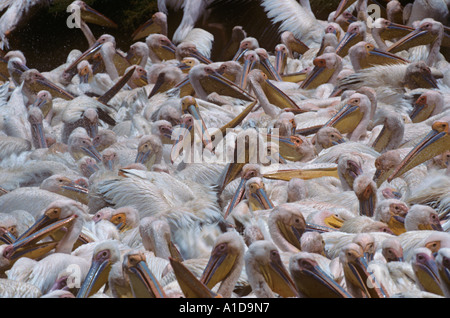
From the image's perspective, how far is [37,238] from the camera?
389 cm

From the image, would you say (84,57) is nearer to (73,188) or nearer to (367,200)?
(73,188)

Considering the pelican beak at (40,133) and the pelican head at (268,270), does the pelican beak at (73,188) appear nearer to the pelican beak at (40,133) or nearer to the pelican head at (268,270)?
the pelican beak at (40,133)

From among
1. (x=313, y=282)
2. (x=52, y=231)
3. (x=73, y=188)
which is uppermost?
(x=313, y=282)

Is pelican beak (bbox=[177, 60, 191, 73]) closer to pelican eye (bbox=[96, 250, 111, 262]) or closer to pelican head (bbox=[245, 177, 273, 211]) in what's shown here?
pelican head (bbox=[245, 177, 273, 211])

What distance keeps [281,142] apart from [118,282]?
242 cm

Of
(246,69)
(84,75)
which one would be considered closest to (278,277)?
(246,69)

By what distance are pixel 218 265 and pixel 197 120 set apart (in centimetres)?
258

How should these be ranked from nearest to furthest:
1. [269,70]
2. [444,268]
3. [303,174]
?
[444,268] < [303,174] < [269,70]

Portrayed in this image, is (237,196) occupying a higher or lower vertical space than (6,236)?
lower

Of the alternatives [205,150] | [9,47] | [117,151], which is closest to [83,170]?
[117,151]

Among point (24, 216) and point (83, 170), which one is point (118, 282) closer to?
point (24, 216)

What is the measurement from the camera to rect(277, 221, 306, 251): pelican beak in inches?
157

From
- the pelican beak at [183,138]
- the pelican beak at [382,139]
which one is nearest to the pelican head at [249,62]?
the pelican beak at [183,138]

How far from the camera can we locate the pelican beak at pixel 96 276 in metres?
3.34
